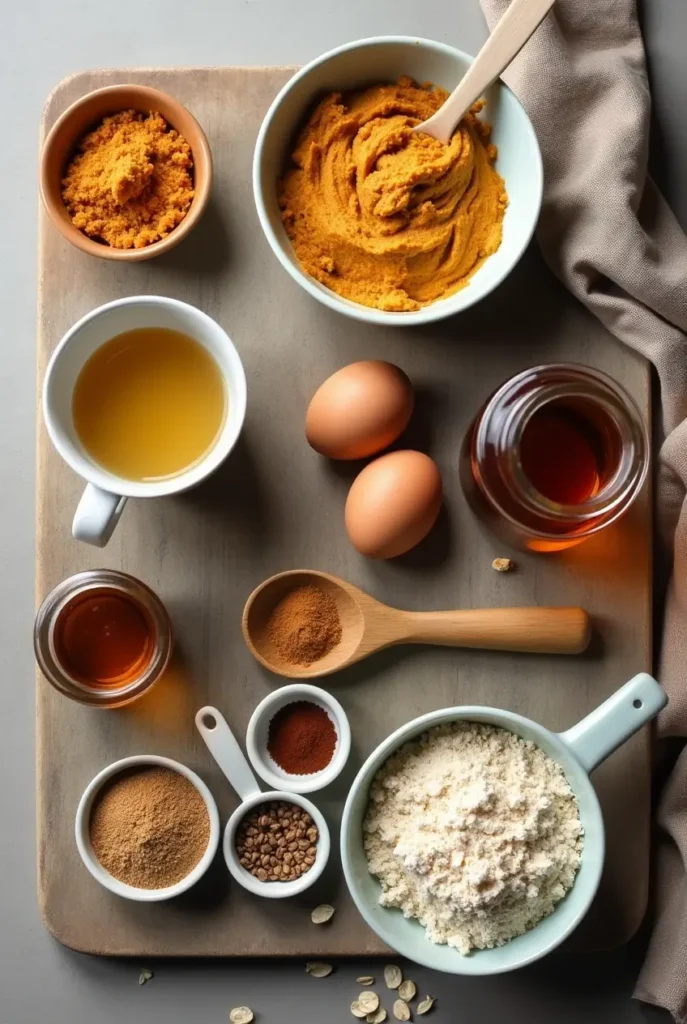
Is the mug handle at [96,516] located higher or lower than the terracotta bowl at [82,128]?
lower

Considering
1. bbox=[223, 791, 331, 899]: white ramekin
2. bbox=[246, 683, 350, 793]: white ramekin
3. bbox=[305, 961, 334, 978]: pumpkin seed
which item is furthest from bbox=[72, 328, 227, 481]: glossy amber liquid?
bbox=[305, 961, 334, 978]: pumpkin seed

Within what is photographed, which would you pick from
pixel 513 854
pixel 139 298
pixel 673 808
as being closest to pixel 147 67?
pixel 139 298

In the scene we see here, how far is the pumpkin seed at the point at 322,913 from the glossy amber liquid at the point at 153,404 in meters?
0.59

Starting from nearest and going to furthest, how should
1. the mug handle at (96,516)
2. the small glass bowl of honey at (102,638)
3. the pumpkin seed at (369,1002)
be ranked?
the mug handle at (96,516) → the small glass bowl of honey at (102,638) → the pumpkin seed at (369,1002)

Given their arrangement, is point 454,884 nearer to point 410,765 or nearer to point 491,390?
point 410,765

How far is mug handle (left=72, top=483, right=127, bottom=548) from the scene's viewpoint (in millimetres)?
1097

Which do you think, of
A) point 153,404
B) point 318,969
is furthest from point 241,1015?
point 153,404

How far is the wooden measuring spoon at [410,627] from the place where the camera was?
4.04 feet

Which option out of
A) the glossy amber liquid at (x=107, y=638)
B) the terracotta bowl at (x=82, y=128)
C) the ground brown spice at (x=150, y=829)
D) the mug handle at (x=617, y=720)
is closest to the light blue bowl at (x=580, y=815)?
the mug handle at (x=617, y=720)

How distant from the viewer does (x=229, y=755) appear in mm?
1235

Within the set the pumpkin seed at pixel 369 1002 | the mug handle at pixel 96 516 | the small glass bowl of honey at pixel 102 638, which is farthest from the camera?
the pumpkin seed at pixel 369 1002

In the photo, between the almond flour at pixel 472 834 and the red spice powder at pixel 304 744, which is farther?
the red spice powder at pixel 304 744

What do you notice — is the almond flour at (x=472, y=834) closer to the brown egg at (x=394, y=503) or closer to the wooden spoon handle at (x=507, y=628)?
the wooden spoon handle at (x=507, y=628)

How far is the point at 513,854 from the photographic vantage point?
111cm
